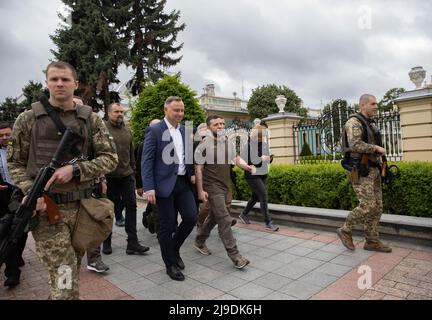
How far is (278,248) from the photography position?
4.71 m

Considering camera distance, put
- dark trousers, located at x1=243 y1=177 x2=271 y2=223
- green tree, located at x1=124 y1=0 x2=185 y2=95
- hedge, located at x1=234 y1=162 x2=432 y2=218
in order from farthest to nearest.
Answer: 1. green tree, located at x1=124 y1=0 x2=185 y2=95
2. dark trousers, located at x1=243 y1=177 x2=271 y2=223
3. hedge, located at x1=234 y1=162 x2=432 y2=218

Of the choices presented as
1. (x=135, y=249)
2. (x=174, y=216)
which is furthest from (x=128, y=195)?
(x=174, y=216)

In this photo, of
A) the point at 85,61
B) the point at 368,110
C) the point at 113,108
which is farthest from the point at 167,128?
the point at 85,61

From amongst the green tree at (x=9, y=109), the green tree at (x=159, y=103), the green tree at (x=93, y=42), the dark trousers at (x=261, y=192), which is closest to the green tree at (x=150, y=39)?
the green tree at (x=93, y=42)

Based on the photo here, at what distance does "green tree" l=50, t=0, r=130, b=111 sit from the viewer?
20.1 metres

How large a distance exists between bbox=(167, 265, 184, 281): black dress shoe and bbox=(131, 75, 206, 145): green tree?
7.69 meters

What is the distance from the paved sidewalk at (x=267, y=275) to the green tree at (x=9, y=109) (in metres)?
30.6

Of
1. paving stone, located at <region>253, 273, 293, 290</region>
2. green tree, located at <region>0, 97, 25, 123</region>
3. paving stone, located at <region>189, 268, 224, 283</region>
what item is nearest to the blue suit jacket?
paving stone, located at <region>189, 268, 224, 283</region>

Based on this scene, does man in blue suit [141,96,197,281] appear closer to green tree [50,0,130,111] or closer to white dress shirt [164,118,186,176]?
white dress shirt [164,118,186,176]

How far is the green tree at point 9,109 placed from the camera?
30.1 meters

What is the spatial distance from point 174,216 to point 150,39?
20839mm

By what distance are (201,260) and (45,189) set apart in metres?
2.66

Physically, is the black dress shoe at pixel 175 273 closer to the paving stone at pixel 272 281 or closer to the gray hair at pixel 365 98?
the paving stone at pixel 272 281
